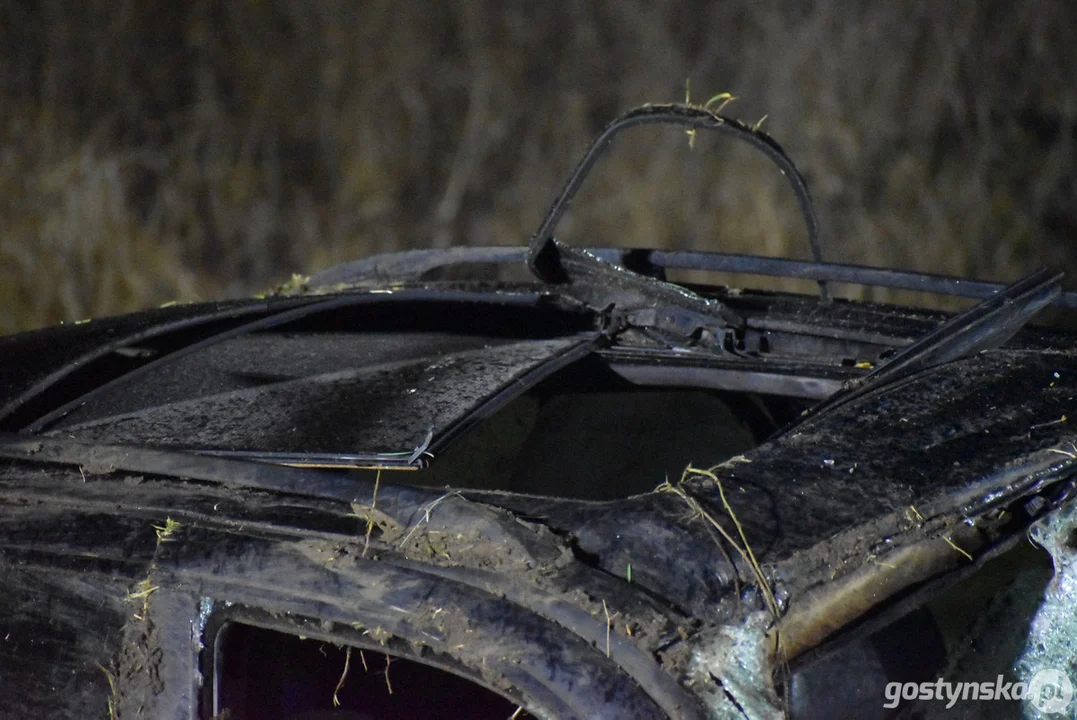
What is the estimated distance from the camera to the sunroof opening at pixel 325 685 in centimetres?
145

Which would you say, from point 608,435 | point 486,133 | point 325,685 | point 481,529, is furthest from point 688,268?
point 486,133

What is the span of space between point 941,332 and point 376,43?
937cm

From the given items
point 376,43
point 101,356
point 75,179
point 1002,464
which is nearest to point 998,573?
point 1002,464

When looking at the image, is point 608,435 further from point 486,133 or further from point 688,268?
point 486,133

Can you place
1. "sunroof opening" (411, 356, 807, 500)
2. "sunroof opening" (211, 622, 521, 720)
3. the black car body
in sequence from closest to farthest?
the black car body → "sunroof opening" (211, 622, 521, 720) → "sunroof opening" (411, 356, 807, 500)

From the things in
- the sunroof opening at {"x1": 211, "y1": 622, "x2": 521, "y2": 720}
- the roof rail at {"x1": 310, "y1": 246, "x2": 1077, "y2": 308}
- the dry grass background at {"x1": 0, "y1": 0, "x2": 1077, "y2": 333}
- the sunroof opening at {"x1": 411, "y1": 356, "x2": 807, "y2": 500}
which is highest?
the dry grass background at {"x1": 0, "y1": 0, "x2": 1077, "y2": 333}

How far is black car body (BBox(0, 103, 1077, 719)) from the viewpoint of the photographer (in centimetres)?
125

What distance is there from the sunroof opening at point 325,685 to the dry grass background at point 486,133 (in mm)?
7224

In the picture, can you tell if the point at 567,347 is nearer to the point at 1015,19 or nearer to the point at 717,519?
the point at 717,519

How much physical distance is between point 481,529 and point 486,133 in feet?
30.3

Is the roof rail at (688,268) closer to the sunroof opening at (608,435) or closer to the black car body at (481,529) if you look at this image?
the black car body at (481,529)

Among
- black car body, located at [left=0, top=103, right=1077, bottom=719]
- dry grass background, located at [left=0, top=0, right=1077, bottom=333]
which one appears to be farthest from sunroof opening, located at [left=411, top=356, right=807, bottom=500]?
dry grass background, located at [left=0, top=0, right=1077, bottom=333]

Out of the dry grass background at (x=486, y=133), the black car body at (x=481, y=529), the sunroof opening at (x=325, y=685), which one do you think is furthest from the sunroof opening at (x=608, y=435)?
the dry grass background at (x=486, y=133)

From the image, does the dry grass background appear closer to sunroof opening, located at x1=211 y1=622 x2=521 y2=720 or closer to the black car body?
the black car body
